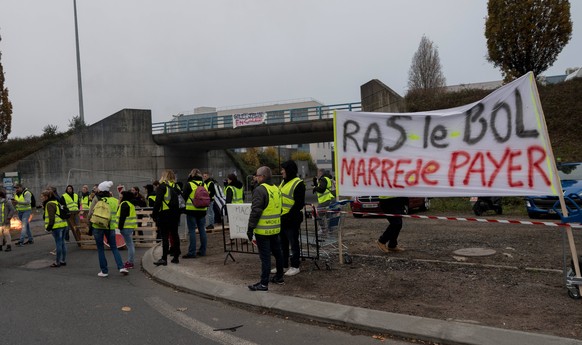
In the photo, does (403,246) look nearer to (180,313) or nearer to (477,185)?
(477,185)

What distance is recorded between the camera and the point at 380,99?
25.8 m

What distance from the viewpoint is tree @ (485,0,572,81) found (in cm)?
2295

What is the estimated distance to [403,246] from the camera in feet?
30.1

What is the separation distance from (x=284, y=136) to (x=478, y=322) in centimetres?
2882

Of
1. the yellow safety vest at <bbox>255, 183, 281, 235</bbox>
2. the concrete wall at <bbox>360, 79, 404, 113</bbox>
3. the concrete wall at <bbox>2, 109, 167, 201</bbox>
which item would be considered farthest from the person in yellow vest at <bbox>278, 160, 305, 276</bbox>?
the concrete wall at <bbox>2, 109, 167, 201</bbox>

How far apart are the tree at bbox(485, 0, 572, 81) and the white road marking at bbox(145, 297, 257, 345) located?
23.6 metres

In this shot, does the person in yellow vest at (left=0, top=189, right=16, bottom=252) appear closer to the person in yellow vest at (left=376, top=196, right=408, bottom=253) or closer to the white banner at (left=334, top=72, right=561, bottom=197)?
the white banner at (left=334, top=72, right=561, bottom=197)

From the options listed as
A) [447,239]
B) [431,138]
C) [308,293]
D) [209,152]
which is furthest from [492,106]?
[209,152]

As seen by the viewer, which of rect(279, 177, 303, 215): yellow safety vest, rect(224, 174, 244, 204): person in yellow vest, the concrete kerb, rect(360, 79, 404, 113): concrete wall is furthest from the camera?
rect(360, 79, 404, 113): concrete wall

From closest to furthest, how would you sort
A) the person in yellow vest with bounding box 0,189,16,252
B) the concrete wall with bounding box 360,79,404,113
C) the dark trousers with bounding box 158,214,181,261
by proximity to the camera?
1. the dark trousers with bounding box 158,214,181,261
2. the person in yellow vest with bounding box 0,189,16,252
3. the concrete wall with bounding box 360,79,404,113

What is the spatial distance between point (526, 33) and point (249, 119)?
18594 mm

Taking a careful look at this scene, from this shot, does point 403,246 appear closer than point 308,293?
No

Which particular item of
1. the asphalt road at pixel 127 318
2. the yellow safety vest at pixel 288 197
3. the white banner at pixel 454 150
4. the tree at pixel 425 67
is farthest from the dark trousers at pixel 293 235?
the tree at pixel 425 67

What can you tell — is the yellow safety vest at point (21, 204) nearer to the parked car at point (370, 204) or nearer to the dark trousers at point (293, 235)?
the dark trousers at point (293, 235)
